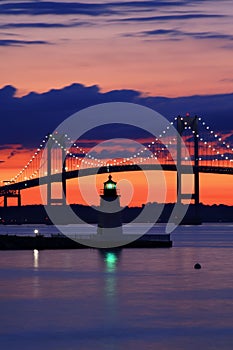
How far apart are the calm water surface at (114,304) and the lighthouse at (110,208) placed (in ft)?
5.64

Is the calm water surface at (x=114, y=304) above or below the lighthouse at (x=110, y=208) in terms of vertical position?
below

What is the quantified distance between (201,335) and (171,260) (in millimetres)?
23119

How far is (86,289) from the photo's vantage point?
2994 centimetres

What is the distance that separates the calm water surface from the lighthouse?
5.64ft

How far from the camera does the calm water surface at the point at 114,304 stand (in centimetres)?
2041

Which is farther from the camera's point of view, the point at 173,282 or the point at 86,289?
the point at 173,282

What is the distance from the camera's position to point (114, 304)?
25938mm

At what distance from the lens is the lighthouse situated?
43188 mm

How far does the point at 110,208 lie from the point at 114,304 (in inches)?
682

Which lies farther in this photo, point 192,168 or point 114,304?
point 192,168

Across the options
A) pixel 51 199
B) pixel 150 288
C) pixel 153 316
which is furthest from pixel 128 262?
pixel 51 199

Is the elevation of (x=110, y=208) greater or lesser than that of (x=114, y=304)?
greater

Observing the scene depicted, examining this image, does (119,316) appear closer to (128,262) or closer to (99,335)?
(99,335)

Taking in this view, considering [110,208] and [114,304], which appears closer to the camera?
[114,304]
